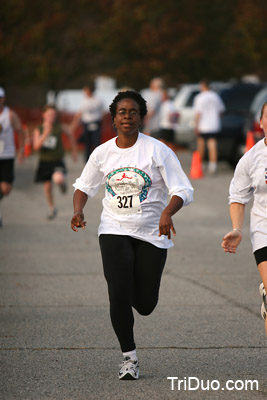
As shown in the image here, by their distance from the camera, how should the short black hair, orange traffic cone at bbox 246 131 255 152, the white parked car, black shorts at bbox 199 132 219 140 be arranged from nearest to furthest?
the short black hair
orange traffic cone at bbox 246 131 255 152
black shorts at bbox 199 132 219 140
the white parked car

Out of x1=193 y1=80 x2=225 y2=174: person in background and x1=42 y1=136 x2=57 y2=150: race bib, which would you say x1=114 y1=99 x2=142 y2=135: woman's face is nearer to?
x1=42 y1=136 x2=57 y2=150: race bib

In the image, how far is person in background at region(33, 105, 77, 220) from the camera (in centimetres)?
1352

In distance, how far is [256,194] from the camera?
5422 mm

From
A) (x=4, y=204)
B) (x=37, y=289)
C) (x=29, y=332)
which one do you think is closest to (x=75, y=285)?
(x=37, y=289)

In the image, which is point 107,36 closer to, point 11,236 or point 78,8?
point 78,8

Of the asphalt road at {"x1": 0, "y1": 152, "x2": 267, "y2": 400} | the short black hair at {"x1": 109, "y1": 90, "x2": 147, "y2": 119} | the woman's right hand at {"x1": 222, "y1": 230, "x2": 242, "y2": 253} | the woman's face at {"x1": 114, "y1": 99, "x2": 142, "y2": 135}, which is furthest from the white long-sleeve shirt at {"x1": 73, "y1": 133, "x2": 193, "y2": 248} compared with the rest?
the asphalt road at {"x1": 0, "y1": 152, "x2": 267, "y2": 400}

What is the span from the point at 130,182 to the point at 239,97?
15.6m

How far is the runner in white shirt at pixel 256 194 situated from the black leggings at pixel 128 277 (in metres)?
0.58

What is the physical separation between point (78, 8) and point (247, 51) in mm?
13541

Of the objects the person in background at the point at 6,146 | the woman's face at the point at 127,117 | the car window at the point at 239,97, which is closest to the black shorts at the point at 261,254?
the woman's face at the point at 127,117

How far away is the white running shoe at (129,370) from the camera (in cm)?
541

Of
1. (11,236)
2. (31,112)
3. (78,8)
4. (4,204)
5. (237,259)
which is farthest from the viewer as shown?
(78,8)

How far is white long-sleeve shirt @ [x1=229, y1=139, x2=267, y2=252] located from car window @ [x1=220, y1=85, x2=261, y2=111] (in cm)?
1509

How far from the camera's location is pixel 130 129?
5.62m
